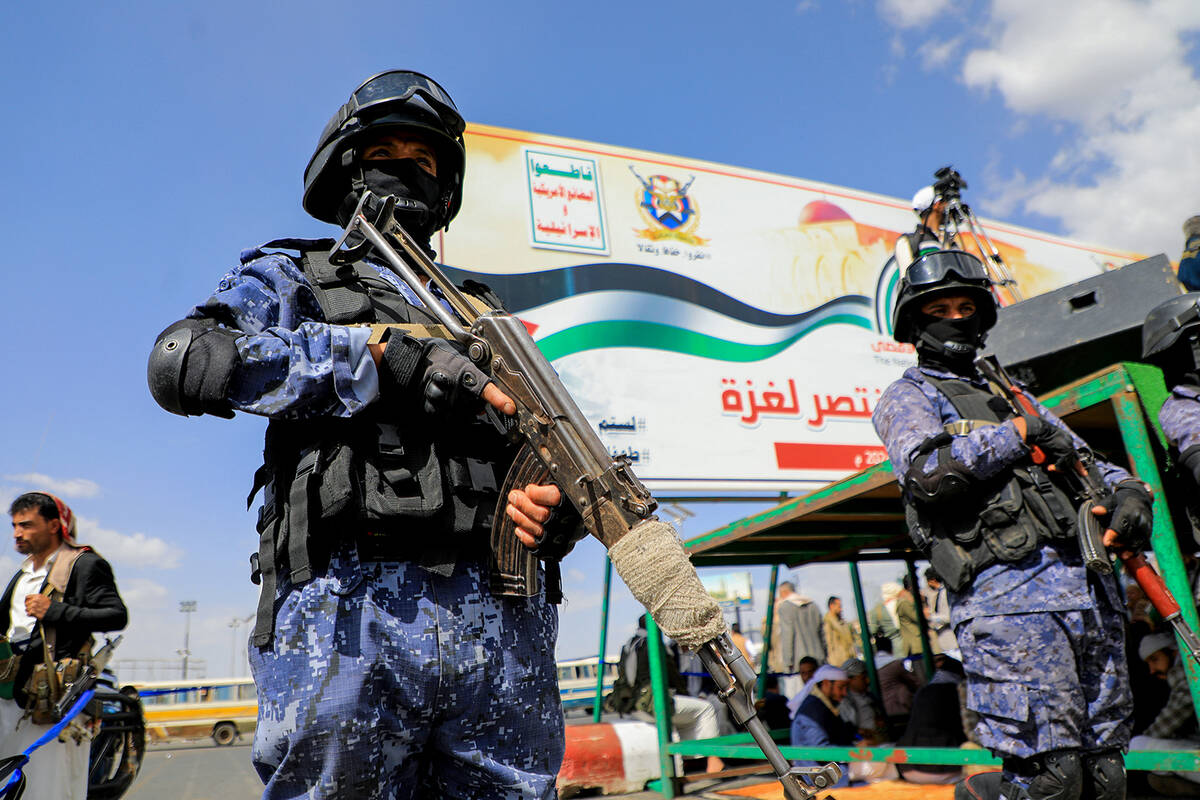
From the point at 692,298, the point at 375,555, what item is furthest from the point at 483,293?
→ the point at 692,298

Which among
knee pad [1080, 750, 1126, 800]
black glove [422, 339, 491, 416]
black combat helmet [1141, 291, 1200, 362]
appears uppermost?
black combat helmet [1141, 291, 1200, 362]

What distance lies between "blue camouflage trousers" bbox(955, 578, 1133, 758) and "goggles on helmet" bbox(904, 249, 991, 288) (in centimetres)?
111

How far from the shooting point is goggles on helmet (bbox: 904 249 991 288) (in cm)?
278

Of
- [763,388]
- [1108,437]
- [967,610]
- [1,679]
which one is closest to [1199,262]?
[1108,437]

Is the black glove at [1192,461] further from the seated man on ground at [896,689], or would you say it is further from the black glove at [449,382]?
the seated man on ground at [896,689]

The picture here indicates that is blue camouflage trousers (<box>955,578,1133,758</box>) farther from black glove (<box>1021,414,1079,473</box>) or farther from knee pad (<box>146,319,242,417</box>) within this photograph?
knee pad (<box>146,319,242,417</box>)

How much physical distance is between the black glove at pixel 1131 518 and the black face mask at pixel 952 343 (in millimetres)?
648

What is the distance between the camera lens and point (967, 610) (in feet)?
7.53

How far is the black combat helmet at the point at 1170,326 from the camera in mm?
2840

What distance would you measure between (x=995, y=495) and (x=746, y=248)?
18.4 feet

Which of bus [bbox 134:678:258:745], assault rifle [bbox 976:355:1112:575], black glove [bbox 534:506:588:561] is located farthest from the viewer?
bus [bbox 134:678:258:745]

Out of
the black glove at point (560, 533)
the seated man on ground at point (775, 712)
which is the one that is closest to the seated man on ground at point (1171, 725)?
the seated man on ground at point (775, 712)

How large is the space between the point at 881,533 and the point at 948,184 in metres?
2.70

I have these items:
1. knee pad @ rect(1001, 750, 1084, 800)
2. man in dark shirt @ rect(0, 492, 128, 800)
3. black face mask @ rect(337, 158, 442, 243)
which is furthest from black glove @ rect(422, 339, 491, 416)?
man in dark shirt @ rect(0, 492, 128, 800)
